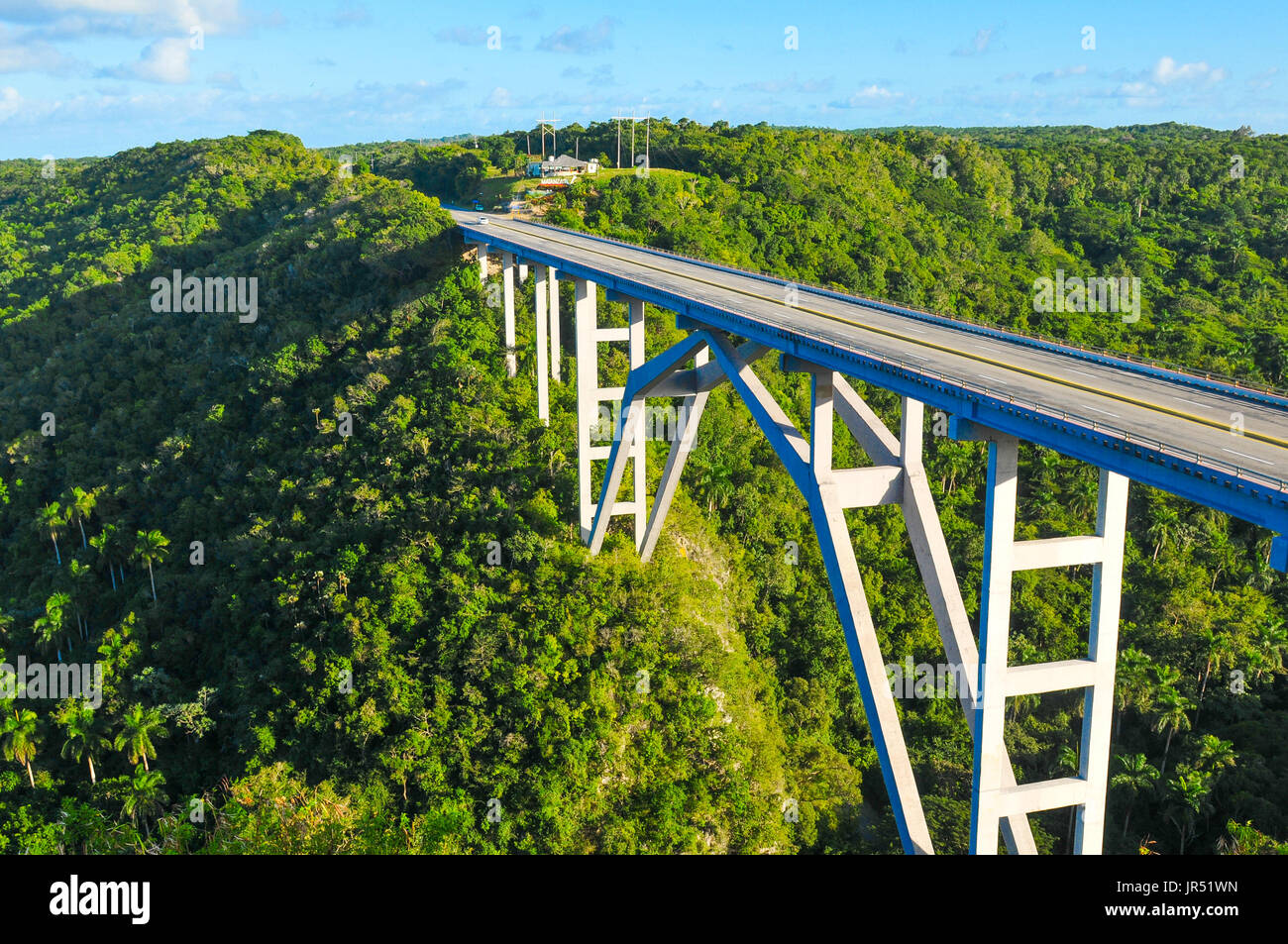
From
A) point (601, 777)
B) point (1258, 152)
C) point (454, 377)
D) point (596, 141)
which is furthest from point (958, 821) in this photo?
point (1258, 152)

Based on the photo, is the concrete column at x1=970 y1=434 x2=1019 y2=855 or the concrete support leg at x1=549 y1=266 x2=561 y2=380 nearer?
the concrete column at x1=970 y1=434 x2=1019 y2=855

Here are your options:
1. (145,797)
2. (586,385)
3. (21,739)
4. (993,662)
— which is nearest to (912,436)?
(993,662)

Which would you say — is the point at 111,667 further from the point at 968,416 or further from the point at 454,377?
the point at 968,416

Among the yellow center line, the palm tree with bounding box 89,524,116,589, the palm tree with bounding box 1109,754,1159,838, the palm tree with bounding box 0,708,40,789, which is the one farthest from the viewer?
Answer: the palm tree with bounding box 89,524,116,589

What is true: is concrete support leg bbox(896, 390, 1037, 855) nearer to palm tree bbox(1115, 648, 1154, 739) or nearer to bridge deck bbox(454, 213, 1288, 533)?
bridge deck bbox(454, 213, 1288, 533)

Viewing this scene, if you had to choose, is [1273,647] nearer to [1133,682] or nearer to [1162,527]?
[1133,682]

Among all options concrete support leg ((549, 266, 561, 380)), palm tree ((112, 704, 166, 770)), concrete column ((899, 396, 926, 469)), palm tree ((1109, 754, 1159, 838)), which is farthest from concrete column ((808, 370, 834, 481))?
palm tree ((112, 704, 166, 770))
